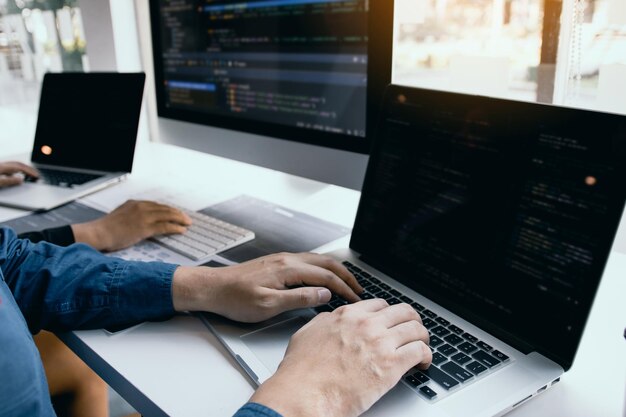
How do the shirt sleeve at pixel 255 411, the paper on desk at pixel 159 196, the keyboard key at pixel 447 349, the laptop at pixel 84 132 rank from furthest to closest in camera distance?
the laptop at pixel 84 132
the paper on desk at pixel 159 196
the keyboard key at pixel 447 349
the shirt sleeve at pixel 255 411

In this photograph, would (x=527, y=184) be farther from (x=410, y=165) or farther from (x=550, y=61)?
(x=550, y=61)

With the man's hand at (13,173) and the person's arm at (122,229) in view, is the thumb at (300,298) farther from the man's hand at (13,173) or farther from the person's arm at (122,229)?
the man's hand at (13,173)

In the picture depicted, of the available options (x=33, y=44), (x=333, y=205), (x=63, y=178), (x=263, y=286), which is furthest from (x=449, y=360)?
(x=33, y=44)

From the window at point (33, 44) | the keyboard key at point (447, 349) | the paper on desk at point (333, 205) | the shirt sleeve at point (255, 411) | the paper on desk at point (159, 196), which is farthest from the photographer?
the window at point (33, 44)

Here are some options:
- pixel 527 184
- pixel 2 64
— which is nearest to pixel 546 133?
pixel 527 184

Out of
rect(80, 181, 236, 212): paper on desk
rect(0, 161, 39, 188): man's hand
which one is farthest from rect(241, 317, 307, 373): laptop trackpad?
rect(0, 161, 39, 188): man's hand

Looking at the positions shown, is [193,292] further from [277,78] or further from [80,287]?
[277,78]

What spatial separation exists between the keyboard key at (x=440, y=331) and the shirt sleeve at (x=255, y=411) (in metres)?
0.22

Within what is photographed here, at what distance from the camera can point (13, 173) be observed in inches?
50.5

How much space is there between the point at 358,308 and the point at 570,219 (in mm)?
239

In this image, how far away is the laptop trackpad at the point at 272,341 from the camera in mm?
589

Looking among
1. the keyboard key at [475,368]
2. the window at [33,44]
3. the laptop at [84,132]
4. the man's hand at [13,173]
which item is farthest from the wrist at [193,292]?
the window at [33,44]

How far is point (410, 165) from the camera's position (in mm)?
757

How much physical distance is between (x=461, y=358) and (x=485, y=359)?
2 cm
